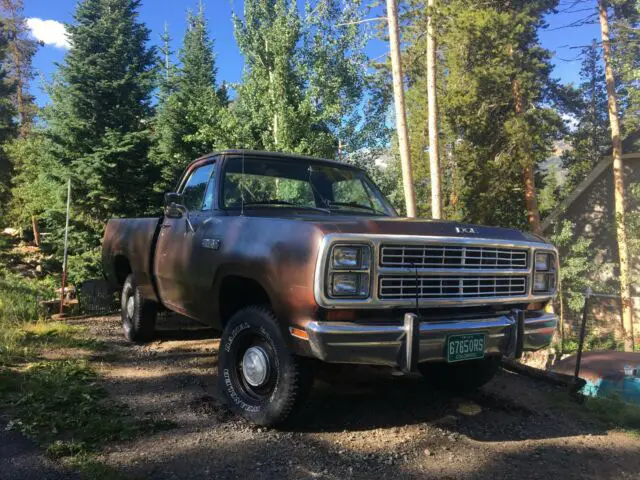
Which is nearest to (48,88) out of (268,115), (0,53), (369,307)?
(268,115)

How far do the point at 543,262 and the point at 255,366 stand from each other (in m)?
2.45

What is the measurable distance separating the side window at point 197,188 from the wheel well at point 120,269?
6.49ft

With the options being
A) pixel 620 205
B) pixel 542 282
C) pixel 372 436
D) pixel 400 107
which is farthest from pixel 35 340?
pixel 620 205

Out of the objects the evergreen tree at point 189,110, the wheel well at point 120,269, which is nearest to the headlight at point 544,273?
the wheel well at point 120,269

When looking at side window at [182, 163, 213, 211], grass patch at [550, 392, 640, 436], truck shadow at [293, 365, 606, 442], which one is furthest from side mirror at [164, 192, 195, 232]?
grass patch at [550, 392, 640, 436]

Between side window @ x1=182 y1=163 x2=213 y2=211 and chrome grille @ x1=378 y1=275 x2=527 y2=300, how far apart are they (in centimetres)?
228

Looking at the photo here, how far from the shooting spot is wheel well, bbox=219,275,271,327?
3.67m

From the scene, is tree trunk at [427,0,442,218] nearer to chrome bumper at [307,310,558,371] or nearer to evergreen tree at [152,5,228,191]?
evergreen tree at [152,5,228,191]

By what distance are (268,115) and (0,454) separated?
43.6ft

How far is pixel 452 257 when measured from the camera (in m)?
3.37

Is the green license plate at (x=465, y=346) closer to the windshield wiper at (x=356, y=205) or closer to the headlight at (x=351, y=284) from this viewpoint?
the headlight at (x=351, y=284)

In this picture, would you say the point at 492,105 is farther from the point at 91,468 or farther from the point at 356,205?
the point at 91,468

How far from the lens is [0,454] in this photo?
3.05m

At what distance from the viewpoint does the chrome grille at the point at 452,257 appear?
3.11 metres
